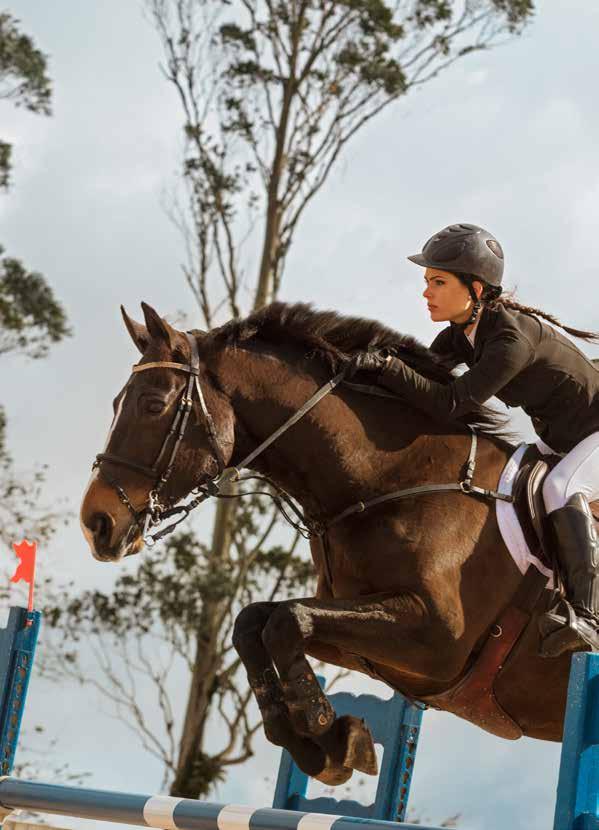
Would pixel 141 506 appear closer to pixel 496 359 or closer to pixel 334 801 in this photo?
pixel 496 359

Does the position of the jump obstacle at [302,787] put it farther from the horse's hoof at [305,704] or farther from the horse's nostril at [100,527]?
the horse's nostril at [100,527]

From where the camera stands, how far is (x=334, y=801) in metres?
5.09

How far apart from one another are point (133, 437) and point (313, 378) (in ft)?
2.05

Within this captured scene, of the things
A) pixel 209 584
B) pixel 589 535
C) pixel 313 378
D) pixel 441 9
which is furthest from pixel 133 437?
pixel 441 9

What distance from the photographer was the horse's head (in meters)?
3.98

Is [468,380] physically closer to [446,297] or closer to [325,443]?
[446,297]

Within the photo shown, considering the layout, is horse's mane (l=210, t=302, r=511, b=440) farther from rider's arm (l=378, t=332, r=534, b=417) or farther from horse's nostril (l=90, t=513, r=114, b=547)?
horse's nostril (l=90, t=513, r=114, b=547)

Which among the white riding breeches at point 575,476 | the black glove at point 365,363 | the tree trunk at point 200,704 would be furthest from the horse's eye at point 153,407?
the tree trunk at point 200,704

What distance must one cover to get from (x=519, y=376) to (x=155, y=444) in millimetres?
1146

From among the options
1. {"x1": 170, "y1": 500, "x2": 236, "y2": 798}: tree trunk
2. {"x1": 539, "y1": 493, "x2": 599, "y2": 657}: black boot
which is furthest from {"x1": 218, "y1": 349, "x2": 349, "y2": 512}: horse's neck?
{"x1": 170, "y1": 500, "x2": 236, "y2": 798}: tree trunk

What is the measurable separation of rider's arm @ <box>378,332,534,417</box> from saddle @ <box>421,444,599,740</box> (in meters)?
0.33

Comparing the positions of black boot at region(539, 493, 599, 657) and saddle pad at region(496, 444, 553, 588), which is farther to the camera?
saddle pad at region(496, 444, 553, 588)

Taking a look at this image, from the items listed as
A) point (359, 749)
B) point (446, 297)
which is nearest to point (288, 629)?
point (359, 749)

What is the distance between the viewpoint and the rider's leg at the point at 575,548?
393 cm
